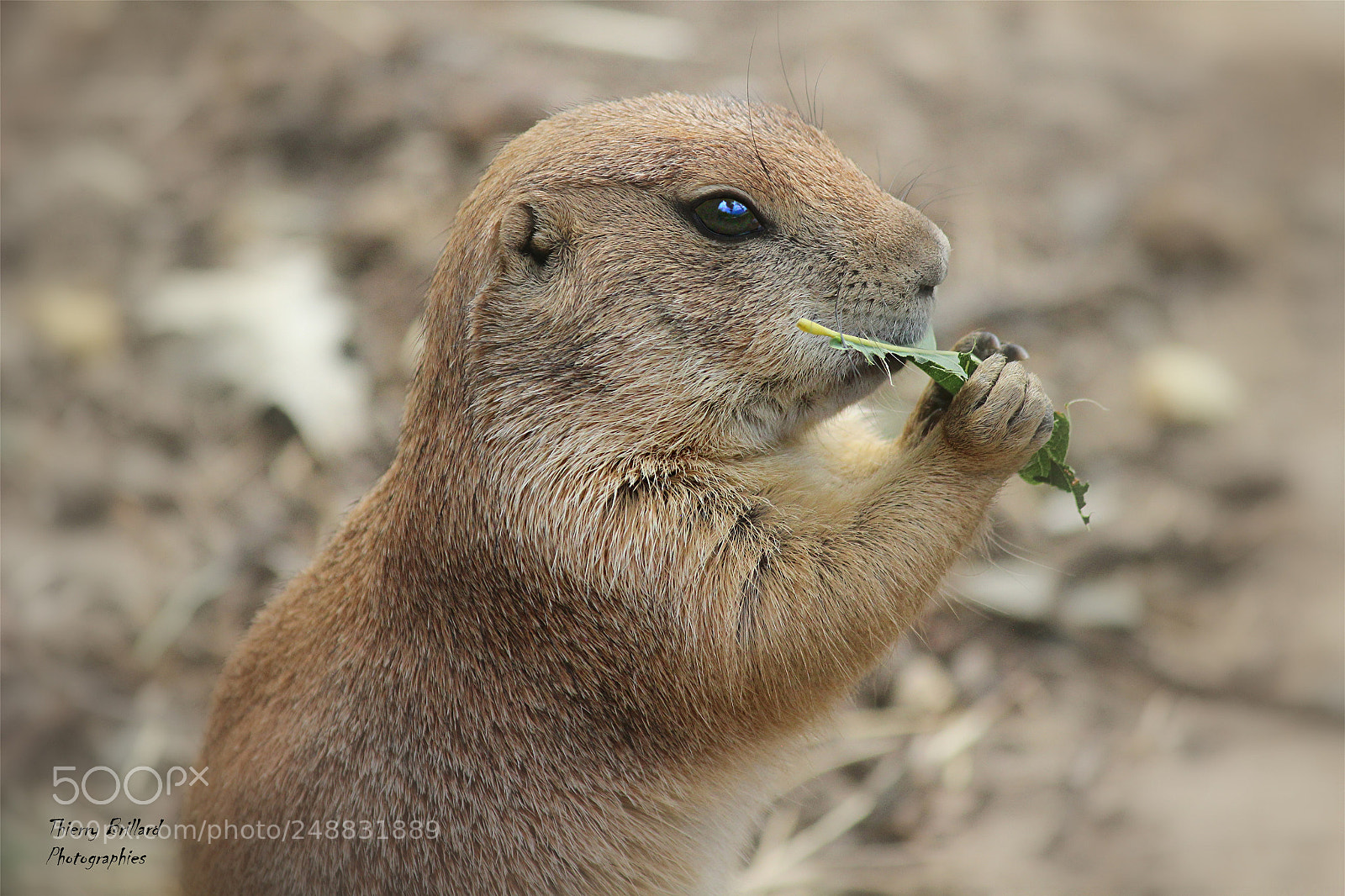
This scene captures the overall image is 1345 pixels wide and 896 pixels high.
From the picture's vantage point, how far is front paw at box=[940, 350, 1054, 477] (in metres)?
3.00

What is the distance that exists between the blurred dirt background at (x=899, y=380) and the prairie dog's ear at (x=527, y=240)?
1.69 m

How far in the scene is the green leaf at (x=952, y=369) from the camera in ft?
9.75

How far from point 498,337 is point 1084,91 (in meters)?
4.98

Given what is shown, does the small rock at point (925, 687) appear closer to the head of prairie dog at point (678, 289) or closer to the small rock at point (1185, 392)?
the small rock at point (1185, 392)

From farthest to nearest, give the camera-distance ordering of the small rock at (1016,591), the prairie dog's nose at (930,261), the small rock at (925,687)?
1. the small rock at (1016,591)
2. the small rock at (925,687)
3. the prairie dog's nose at (930,261)

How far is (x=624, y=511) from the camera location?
9.91 ft

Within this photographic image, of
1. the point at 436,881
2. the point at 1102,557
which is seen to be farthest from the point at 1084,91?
the point at 436,881

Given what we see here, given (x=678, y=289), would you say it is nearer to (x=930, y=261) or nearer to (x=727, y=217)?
(x=727, y=217)

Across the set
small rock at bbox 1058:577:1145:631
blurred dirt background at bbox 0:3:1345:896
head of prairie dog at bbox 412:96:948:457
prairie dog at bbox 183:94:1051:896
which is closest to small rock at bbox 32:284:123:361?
blurred dirt background at bbox 0:3:1345:896

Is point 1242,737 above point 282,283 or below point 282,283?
above

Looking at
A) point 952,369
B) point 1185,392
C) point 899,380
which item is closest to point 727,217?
point 952,369

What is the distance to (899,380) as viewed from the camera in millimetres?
5023

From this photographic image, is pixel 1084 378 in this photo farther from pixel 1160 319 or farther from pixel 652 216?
pixel 652 216

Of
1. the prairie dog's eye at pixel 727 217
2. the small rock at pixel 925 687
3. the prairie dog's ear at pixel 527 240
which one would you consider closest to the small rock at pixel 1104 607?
the small rock at pixel 925 687
